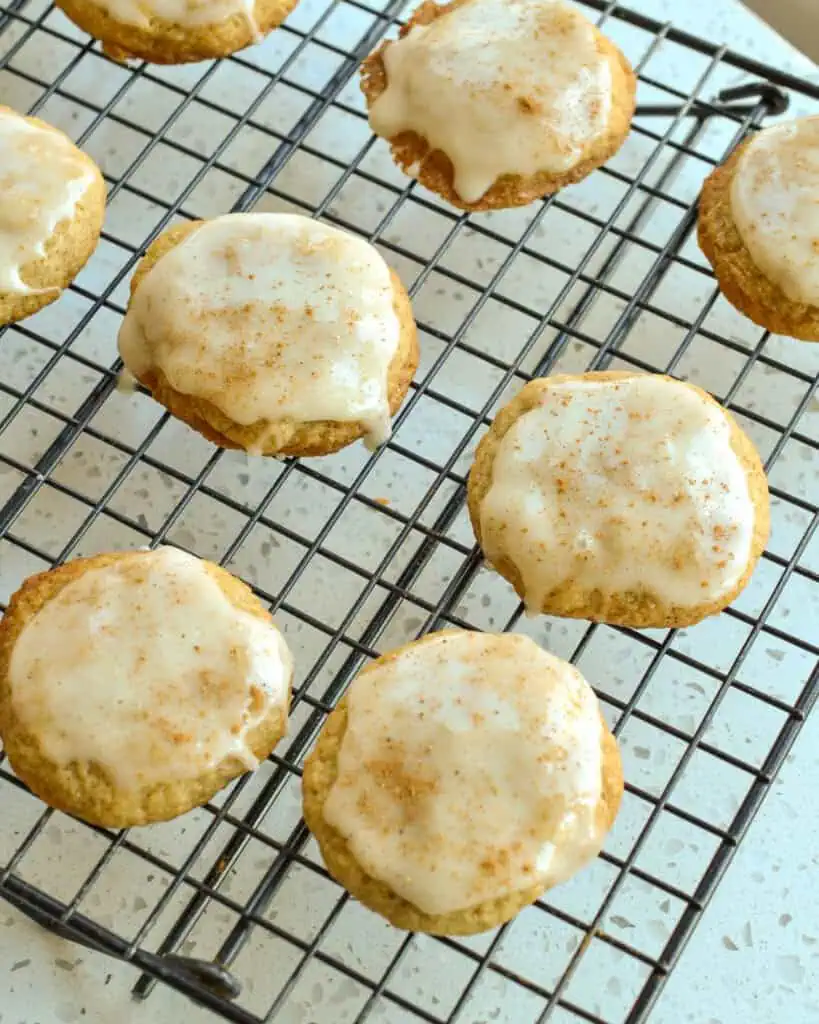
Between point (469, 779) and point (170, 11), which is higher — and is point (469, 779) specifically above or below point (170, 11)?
below

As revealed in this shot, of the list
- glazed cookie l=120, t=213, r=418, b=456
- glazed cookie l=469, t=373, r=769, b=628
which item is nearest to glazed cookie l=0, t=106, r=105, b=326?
glazed cookie l=120, t=213, r=418, b=456

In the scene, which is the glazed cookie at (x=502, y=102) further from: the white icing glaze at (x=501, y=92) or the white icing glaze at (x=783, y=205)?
the white icing glaze at (x=783, y=205)

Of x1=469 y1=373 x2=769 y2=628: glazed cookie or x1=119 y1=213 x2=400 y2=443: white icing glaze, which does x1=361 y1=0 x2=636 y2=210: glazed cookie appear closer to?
x1=119 y1=213 x2=400 y2=443: white icing glaze

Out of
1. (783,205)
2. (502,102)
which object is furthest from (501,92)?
(783,205)

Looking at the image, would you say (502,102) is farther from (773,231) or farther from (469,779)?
(469,779)

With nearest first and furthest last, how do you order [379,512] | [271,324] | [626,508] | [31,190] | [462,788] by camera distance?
[462,788] → [626,508] → [271,324] → [31,190] → [379,512]

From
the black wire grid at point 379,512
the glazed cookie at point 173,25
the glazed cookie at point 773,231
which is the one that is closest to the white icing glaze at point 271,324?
the black wire grid at point 379,512

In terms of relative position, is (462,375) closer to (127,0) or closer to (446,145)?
(446,145)
